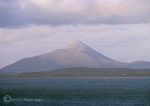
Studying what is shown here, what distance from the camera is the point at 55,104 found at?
66938mm

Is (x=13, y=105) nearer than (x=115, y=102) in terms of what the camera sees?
Yes

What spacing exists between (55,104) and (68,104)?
155cm

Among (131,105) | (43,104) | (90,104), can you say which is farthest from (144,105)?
(43,104)

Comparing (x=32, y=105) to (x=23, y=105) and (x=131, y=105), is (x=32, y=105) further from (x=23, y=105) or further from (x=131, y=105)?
(x=131, y=105)

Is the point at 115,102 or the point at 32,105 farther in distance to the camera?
the point at 115,102

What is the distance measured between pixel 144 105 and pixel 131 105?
5.62 ft

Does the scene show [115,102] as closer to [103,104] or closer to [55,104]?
[103,104]

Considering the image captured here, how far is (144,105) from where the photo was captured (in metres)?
64.6

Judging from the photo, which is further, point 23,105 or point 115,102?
point 115,102

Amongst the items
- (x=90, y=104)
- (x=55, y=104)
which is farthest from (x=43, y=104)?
(x=90, y=104)

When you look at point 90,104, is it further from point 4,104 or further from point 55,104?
point 4,104

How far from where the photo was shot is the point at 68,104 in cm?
6681

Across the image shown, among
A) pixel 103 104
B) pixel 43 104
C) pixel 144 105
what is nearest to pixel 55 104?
pixel 43 104

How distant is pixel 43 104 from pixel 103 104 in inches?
282
